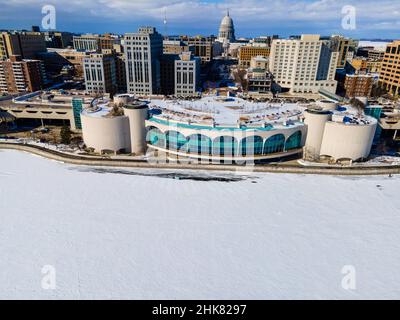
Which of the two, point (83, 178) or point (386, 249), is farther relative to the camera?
point (83, 178)

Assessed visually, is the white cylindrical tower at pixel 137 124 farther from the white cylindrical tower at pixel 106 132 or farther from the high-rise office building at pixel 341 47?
the high-rise office building at pixel 341 47

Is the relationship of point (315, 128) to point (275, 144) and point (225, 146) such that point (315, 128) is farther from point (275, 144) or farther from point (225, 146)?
point (225, 146)

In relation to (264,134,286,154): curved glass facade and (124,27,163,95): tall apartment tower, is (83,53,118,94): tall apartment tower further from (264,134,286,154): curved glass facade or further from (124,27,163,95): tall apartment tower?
(264,134,286,154): curved glass facade

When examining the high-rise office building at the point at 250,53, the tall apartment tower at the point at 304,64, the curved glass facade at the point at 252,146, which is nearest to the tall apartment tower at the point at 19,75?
the curved glass facade at the point at 252,146

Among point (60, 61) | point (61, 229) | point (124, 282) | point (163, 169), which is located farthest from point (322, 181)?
point (60, 61)

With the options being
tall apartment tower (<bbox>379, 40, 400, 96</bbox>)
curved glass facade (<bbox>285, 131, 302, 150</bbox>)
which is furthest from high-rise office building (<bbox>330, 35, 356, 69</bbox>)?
curved glass facade (<bbox>285, 131, 302, 150</bbox>)

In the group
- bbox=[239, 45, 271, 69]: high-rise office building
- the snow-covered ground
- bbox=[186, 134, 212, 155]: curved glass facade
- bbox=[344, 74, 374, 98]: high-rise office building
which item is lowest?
the snow-covered ground
